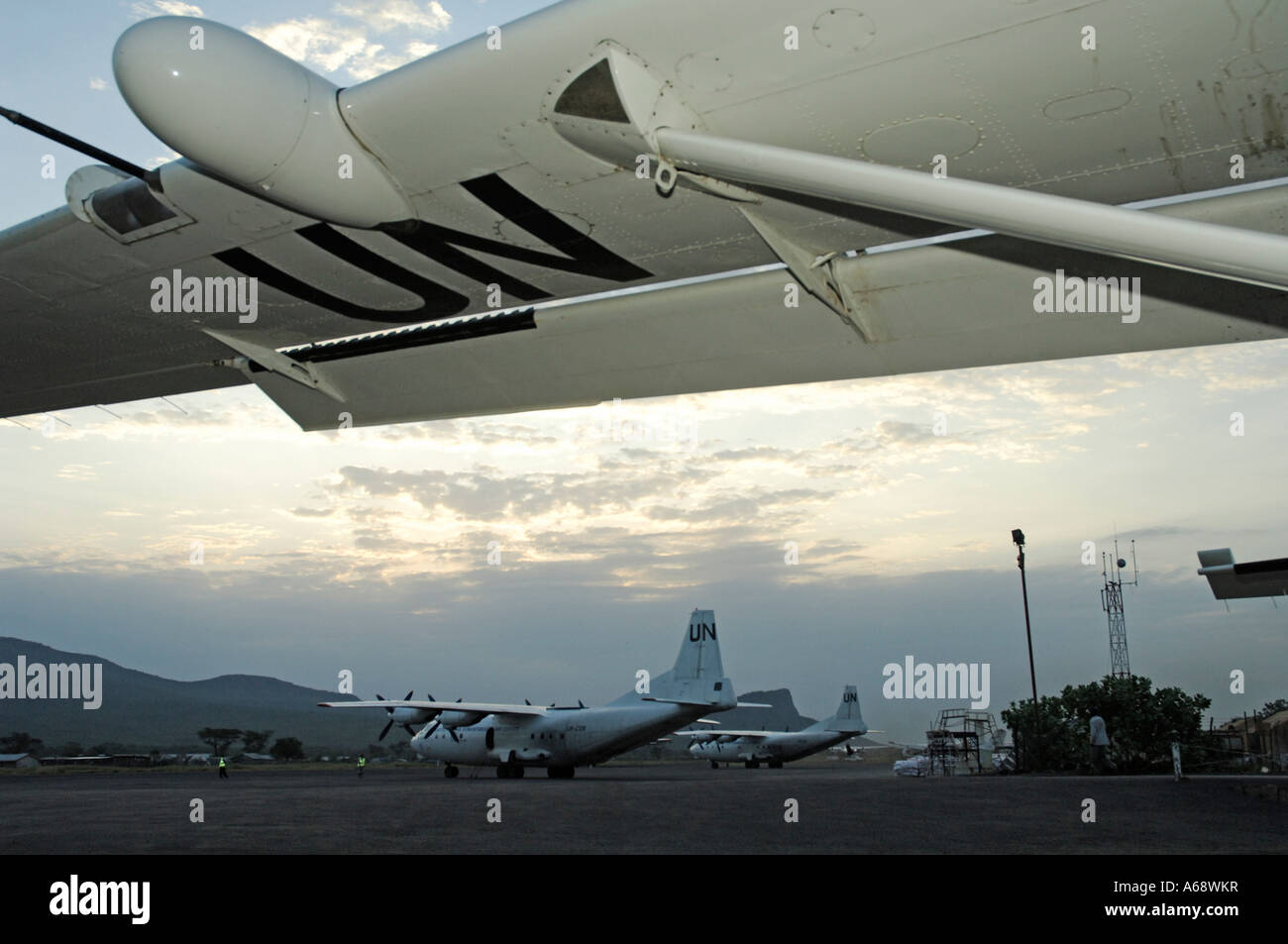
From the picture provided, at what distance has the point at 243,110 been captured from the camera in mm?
3832

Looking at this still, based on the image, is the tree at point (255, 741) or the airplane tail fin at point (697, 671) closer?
the airplane tail fin at point (697, 671)

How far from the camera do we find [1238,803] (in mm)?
12734

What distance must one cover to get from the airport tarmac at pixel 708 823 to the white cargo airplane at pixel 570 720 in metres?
12.0

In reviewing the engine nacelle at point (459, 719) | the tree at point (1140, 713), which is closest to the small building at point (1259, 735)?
the tree at point (1140, 713)

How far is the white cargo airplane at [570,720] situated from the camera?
100ft

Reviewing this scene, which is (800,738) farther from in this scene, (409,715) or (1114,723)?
(409,715)

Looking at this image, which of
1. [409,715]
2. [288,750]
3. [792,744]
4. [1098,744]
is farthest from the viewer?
[288,750]

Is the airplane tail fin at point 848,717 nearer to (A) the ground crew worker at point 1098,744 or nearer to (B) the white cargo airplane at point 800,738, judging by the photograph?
(B) the white cargo airplane at point 800,738

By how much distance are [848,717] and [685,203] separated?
4878cm

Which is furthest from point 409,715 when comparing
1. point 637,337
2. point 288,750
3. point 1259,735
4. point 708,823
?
point 288,750

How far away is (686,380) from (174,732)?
7254 inches

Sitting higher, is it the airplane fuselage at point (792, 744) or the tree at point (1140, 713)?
the tree at point (1140, 713)
